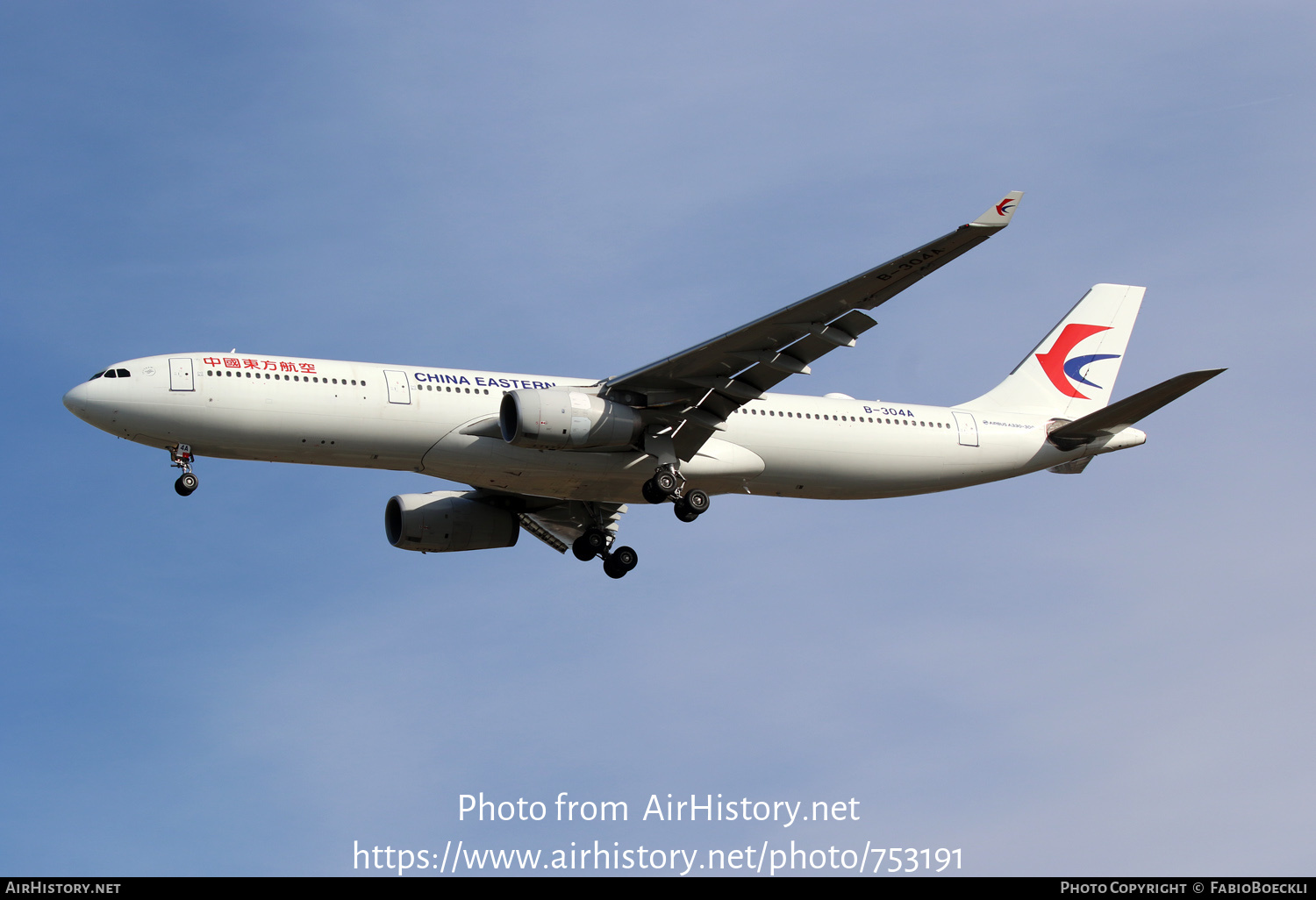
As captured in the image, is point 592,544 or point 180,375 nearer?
point 180,375

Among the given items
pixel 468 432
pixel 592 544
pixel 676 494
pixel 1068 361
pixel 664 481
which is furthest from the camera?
pixel 1068 361

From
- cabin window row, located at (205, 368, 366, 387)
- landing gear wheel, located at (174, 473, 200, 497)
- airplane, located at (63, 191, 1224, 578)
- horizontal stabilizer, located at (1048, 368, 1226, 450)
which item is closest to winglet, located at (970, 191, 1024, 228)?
airplane, located at (63, 191, 1224, 578)

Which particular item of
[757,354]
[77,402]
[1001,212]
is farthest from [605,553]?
[1001,212]

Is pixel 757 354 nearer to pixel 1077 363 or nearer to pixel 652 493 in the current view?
pixel 652 493

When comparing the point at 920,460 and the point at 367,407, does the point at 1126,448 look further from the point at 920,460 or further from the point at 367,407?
the point at 367,407

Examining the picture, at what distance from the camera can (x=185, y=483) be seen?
3288 cm

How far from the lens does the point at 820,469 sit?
37.1 meters

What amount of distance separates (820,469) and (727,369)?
4.60 metres

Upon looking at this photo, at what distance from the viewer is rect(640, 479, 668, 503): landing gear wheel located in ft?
116

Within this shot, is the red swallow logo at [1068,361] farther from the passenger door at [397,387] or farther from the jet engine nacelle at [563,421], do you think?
the passenger door at [397,387]

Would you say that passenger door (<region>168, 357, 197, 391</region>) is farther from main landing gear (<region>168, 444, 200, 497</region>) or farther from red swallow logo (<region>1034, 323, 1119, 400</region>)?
red swallow logo (<region>1034, 323, 1119, 400</region>)

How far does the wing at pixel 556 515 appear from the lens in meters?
40.8

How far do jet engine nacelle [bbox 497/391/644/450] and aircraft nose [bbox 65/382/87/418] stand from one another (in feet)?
31.1

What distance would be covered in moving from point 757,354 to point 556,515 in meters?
10.4
